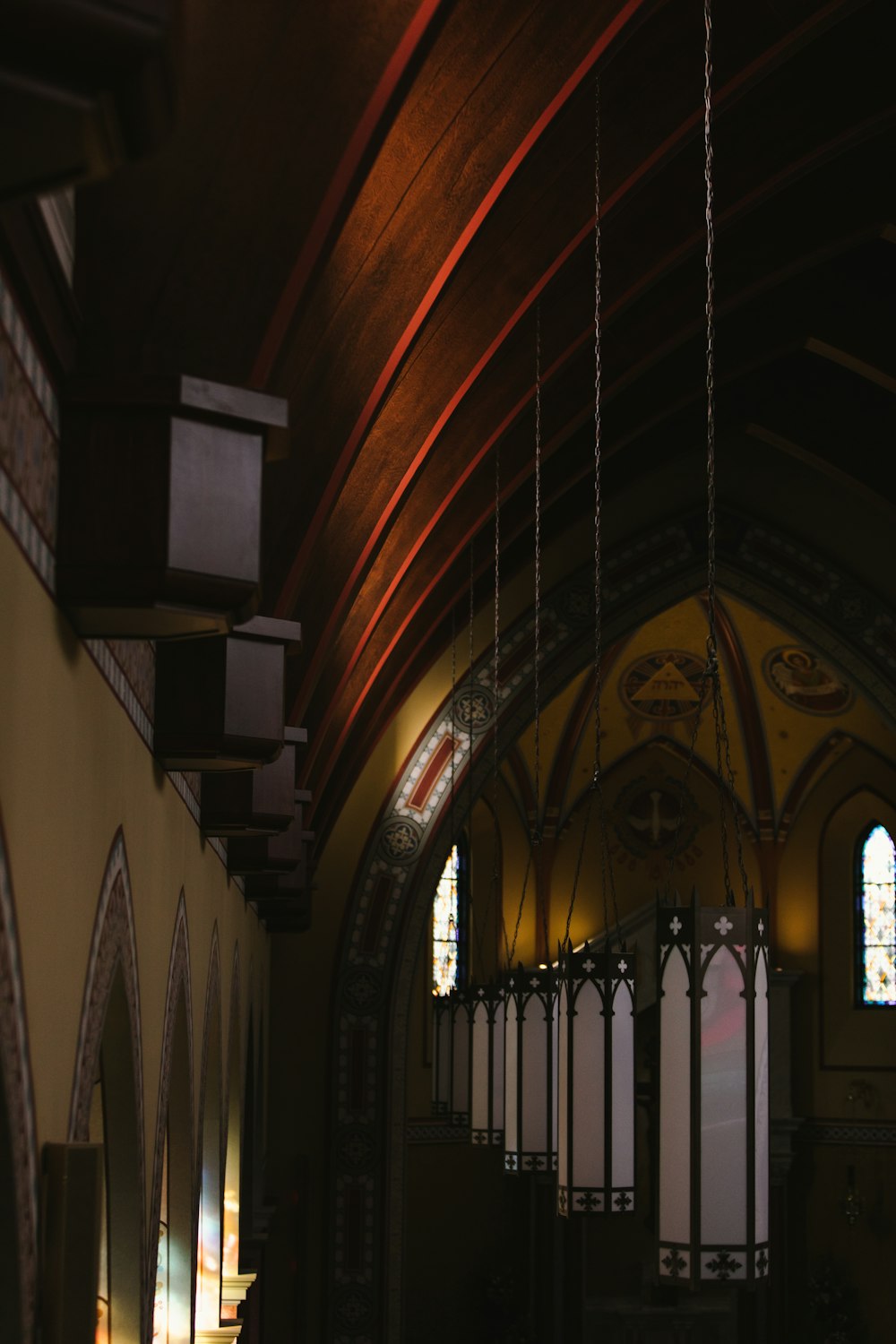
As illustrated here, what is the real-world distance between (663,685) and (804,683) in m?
1.70

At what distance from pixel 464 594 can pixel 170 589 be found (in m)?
9.83

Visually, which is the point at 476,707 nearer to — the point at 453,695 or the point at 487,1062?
the point at 453,695

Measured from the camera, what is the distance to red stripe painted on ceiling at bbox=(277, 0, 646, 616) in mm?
4457

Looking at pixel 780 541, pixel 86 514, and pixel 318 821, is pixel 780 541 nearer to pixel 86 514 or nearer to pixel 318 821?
pixel 318 821

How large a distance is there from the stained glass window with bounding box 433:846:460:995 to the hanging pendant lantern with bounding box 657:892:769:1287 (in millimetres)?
15028

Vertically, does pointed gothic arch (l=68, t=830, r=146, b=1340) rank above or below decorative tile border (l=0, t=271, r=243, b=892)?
below

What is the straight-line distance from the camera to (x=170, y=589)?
3.21 metres

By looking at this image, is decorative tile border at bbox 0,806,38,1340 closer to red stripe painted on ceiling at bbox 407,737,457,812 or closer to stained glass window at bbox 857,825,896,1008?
red stripe painted on ceiling at bbox 407,737,457,812

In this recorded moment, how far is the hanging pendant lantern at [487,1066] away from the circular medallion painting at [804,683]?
336 inches

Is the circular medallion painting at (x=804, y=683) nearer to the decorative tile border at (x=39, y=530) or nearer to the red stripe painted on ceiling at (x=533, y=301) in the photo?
the red stripe painted on ceiling at (x=533, y=301)

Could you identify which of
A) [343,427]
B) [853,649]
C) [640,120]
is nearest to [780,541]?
[853,649]

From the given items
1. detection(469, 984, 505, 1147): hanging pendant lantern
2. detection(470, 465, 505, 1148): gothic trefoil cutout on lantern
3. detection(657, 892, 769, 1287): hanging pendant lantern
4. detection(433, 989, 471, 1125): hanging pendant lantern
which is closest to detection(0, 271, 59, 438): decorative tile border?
detection(657, 892, 769, 1287): hanging pendant lantern

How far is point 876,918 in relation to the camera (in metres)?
20.5

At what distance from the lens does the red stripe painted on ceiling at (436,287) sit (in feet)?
14.6
